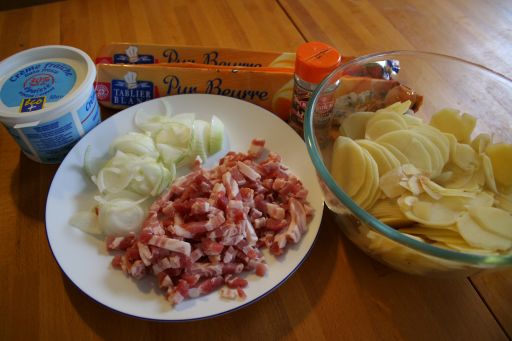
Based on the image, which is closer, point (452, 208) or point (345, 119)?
point (452, 208)

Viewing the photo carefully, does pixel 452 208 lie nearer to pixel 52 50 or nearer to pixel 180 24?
pixel 52 50

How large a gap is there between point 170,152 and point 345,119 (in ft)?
1.49

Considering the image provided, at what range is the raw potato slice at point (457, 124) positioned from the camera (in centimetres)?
84

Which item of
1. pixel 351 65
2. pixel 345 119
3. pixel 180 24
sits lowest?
pixel 180 24

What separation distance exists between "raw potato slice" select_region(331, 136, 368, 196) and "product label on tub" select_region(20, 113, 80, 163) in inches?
25.2

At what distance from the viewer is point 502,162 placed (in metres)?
0.78

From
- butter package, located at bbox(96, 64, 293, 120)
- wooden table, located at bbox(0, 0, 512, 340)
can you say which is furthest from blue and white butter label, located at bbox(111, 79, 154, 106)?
wooden table, located at bbox(0, 0, 512, 340)

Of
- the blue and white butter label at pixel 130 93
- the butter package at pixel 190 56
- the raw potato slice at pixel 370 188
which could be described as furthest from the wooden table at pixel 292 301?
the butter package at pixel 190 56

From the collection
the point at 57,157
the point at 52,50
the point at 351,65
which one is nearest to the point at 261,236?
the point at 351,65

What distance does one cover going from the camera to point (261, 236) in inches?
32.1

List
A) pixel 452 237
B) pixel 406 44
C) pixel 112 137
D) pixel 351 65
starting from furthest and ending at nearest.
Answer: pixel 406 44, pixel 112 137, pixel 351 65, pixel 452 237

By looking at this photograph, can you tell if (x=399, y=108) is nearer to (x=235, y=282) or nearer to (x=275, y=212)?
(x=275, y=212)

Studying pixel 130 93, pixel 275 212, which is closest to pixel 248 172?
pixel 275 212

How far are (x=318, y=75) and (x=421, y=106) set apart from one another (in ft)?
1.19
